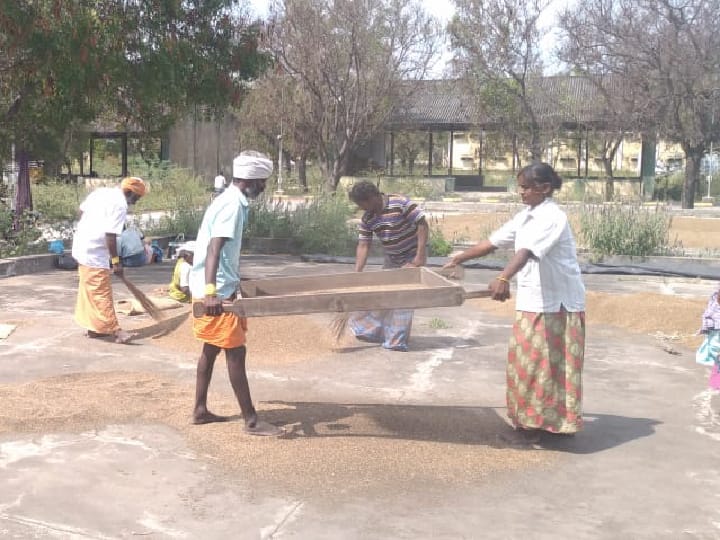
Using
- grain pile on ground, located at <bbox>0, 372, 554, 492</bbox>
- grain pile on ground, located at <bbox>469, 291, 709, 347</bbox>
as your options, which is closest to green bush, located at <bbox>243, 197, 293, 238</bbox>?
grain pile on ground, located at <bbox>469, 291, 709, 347</bbox>

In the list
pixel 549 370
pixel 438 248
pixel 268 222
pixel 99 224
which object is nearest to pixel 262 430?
pixel 549 370

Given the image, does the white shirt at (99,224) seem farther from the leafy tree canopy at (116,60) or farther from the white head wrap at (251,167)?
the leafy tree canopy at (116,60)

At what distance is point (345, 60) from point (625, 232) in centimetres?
1904

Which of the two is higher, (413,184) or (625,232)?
(413,184)

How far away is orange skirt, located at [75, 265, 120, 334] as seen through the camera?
763 cm

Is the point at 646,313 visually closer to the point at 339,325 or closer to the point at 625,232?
the point at 339,325

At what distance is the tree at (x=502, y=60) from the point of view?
111ft

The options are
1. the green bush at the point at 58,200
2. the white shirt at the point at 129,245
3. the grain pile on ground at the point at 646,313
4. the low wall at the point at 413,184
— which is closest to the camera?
the grain pile on ground at the point at 646,313

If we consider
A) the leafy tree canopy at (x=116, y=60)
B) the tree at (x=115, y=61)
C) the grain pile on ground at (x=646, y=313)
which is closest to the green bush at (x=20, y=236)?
the tree at (x=115, y=61)

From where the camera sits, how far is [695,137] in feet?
86.9

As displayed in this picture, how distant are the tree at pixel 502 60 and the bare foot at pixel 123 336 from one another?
28635 mm

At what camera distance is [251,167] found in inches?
194

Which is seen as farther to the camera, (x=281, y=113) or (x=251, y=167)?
(x=281, y=113)

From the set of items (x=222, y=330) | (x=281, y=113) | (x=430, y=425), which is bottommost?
(x=430, y=425)
